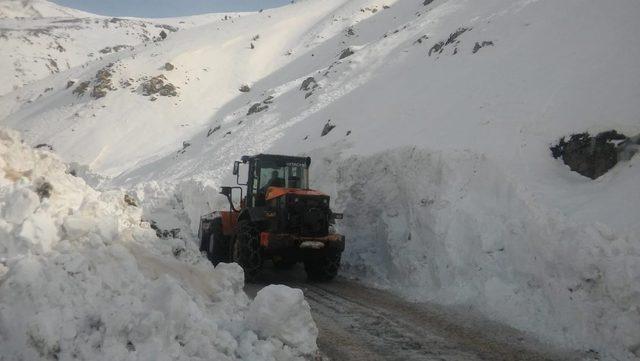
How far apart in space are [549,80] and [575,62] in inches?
38.3

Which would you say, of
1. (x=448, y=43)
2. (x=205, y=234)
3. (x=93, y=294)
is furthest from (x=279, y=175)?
(x=448, y=43)

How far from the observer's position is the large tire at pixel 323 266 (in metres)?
10.3

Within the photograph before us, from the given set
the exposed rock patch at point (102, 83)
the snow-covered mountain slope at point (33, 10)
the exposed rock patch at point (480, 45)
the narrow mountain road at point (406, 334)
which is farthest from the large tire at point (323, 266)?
the snow-covered mountain slope at point (33, 10)

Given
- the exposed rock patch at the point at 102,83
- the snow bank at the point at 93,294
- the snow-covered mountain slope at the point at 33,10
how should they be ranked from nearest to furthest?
the snow bank at the point at 93,294, the exposed rock patch at the point at 102,83, the snow-covered mountain slope at the point at 33,10

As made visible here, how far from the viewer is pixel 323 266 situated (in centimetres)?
1052

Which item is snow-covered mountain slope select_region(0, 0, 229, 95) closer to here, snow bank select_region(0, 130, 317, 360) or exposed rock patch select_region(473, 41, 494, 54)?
exposed rock patch select_region(473, 41, 494, 54)

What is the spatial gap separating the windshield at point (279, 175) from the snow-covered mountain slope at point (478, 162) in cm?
221

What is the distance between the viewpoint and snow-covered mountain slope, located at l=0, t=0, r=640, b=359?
23.7 ft

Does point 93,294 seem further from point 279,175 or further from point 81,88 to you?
point 81,88

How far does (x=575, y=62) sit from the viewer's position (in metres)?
13.5

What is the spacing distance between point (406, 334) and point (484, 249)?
108 inches

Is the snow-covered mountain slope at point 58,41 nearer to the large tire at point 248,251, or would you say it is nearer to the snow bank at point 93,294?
the large tire at point 248,251

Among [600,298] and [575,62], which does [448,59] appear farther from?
[600,298]

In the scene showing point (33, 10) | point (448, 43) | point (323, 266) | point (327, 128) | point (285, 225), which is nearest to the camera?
point (285, 225)
